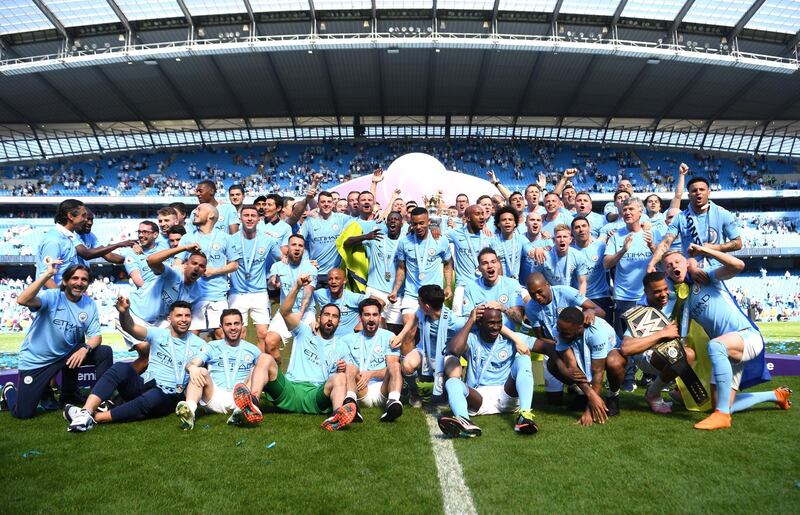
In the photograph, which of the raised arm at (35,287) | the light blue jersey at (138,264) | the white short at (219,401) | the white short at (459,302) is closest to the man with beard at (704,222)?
the white short at (459,302)

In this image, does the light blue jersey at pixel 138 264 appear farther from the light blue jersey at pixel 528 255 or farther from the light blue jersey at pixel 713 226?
the light blue jersey at pixel 713 226

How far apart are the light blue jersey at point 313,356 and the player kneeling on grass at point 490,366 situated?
1.19 m

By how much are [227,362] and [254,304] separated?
73.3 inches

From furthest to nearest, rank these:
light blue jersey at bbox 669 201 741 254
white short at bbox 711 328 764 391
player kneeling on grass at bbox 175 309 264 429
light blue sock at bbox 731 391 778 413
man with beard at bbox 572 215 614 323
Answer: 1. man with beard at bbox 572 215 614 323
2. light blue jersey at bbox 669 201 741 254
3. player kneeling on grass at bbox 175 309 264 429
4. light blue sock at bbox 731 391 778 413
5. white short at bbox 711 328 764 391

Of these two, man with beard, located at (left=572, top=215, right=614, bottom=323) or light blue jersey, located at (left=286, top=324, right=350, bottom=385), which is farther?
man with beard, located at (left=572, top=215, right=614, bottom=323)

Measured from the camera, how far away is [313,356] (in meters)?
5.60

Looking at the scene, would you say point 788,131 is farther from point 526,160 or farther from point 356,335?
point 356,335

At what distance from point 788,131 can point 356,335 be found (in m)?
44.1

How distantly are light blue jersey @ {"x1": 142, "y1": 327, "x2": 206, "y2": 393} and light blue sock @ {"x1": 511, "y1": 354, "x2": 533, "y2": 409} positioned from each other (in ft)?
10.3

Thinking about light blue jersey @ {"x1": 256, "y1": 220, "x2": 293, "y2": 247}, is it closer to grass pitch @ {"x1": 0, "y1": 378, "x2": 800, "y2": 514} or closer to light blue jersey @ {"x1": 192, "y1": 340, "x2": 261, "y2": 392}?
light blue jersey @ {"x1": 192, "y1": 340, "x2": 261, "y2": 392}

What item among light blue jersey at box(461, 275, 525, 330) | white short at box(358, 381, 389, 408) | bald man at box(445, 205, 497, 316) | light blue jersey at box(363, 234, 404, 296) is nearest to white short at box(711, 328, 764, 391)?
light blue jersey at box(461, 275, 525, 330)

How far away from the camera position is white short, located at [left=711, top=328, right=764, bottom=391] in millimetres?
4938

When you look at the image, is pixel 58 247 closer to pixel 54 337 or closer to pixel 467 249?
pixel 54 337

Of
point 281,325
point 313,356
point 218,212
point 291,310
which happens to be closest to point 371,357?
point 313,356
